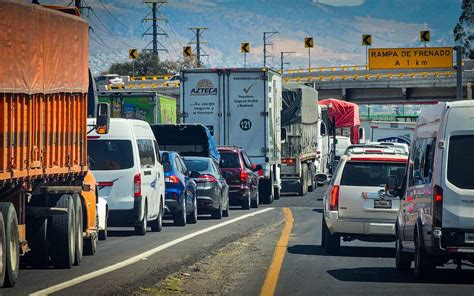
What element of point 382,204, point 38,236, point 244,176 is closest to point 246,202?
point 244,176

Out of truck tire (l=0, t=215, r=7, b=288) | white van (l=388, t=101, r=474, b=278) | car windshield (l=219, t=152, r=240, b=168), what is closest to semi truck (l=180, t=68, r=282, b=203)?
car windshield (l=219, t=152, r=240, b=168)

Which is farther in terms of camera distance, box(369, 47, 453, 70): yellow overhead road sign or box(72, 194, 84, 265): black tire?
box(369, 47, 453, 70): yellow overhead road sign

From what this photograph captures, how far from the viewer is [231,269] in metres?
19.0

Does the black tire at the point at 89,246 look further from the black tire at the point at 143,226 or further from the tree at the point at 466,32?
the tree at the point at 466,32

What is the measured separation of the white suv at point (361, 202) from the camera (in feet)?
70.6

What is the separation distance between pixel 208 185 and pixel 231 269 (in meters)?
14.6

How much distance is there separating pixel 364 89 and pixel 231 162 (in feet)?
226

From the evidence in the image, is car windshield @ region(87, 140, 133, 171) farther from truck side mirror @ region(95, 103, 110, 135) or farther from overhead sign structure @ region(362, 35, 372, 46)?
overhead sign structure @ region(362, 35, 372, 46)

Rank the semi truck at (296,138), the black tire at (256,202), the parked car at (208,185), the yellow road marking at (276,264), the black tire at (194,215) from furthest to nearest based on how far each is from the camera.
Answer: the semi truck at (296,138), the black tire at (256,202), the parked car at (208,185), the black tire at (194,215), the yellow road marking at (276,264)

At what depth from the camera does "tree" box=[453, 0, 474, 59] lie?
149750 millimetres

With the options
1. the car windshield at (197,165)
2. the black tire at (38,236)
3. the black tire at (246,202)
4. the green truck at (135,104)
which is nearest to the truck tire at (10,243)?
the black tire at (38,236)

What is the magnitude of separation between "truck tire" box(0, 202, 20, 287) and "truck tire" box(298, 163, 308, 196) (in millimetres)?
35967

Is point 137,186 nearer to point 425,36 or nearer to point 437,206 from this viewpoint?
point 437,206

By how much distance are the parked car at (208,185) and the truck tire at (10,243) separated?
52.5 ft
